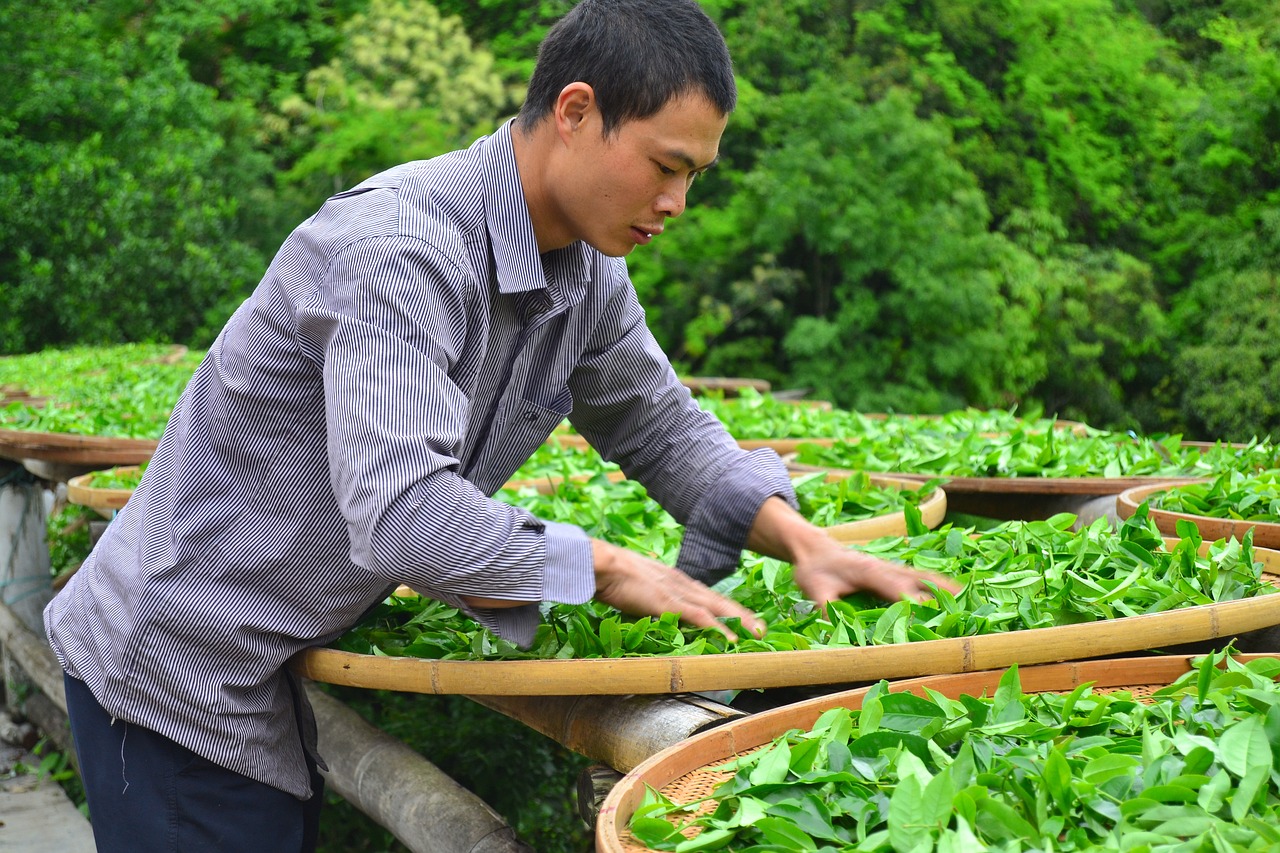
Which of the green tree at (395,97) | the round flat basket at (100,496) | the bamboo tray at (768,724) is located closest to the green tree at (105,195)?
the green tree at (395,97)

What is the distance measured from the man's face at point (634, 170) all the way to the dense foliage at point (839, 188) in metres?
11.0

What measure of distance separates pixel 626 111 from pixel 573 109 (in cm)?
6

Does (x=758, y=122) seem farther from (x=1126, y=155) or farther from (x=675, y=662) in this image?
(x=675, y=662)

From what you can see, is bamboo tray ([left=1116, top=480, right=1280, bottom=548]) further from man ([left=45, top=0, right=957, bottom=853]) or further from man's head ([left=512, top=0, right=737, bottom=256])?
man's head ([left=512, top=0, right=737, bottom=256])

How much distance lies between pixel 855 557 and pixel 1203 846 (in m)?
0.67

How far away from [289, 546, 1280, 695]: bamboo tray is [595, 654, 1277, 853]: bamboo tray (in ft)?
0.06

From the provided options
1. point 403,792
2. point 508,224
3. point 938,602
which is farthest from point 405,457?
point 403,792

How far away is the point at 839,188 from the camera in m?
12.4

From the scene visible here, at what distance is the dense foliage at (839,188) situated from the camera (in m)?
12.4

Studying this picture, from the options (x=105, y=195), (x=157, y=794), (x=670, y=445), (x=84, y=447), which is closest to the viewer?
(x=157, y=794)

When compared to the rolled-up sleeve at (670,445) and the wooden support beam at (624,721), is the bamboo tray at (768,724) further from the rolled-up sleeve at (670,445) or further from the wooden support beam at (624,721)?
the rolled-up sleeve at (670,445)

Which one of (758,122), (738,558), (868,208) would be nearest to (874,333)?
(868,208)

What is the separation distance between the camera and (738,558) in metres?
1.64

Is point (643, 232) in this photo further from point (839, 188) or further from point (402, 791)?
point (839, 188)
